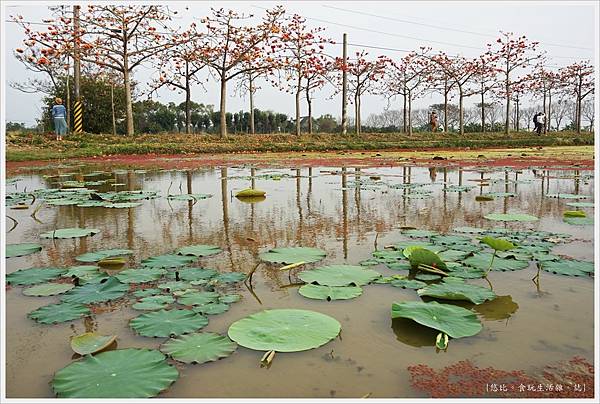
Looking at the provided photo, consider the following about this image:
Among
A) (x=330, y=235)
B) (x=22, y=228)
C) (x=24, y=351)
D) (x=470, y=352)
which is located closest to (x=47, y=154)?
(x=22, y=228)

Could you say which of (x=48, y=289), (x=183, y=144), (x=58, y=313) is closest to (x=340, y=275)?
(x=58, y=313)

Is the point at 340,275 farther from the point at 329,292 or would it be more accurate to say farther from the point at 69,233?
the point at 69,233

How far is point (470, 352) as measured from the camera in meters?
1.52

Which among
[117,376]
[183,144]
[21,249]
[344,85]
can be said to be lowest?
[117,376]

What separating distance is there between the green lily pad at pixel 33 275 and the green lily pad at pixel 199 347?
3.49ft

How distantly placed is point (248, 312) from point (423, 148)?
17.7 metres

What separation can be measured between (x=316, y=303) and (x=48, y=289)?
1234mm

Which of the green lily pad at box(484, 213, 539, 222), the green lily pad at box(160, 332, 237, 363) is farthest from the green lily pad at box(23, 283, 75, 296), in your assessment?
the green lily pad at box(484, 213, 539, 222)

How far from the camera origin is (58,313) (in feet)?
6.01

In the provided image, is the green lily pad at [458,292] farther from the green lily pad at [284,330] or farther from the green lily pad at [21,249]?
the green lily pad at [21,249]

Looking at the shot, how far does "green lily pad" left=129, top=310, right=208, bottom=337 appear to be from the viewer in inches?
65.1

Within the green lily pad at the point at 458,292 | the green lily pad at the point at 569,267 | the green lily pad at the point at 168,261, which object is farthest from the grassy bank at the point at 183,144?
the green lily pad at the point at 569,267

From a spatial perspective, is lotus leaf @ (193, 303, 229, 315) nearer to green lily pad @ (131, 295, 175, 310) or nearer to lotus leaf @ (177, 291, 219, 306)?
lotus leaf @ (177, 291, 219, 306)

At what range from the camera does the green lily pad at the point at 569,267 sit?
2.27 metres
